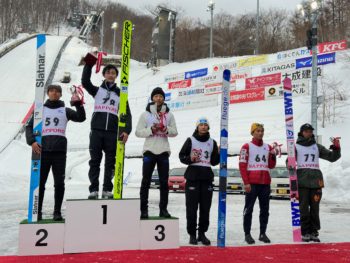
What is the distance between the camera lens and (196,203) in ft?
20.8

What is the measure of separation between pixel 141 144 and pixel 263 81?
9.10 m

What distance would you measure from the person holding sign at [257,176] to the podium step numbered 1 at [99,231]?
1.44m

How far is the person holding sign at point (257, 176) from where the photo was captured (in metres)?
6.50

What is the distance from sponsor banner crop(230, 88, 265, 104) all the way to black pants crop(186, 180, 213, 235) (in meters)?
21.2

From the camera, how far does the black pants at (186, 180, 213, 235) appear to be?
6.29 m

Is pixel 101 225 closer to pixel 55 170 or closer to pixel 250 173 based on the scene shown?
pixel 55 170

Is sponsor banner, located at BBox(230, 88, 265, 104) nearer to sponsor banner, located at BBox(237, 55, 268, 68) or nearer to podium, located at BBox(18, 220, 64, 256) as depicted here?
sponsor banner, located at BBox(237, 55, 268, 68)

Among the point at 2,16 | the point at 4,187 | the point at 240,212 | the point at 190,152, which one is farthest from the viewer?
the point at 2,16

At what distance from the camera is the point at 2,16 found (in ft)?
341

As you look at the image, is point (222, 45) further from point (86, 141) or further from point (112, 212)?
point (112, 212)

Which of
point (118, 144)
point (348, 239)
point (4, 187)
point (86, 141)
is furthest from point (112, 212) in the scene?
point (86, 141)

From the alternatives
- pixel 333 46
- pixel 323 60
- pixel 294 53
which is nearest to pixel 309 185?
Answer: pixel 323 60

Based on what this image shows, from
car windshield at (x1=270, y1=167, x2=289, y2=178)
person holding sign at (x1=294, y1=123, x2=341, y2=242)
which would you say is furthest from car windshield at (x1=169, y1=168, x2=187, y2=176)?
person holding sign at (x1=294, y1=123, x2=341, y2=242)

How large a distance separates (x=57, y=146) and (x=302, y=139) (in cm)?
417
